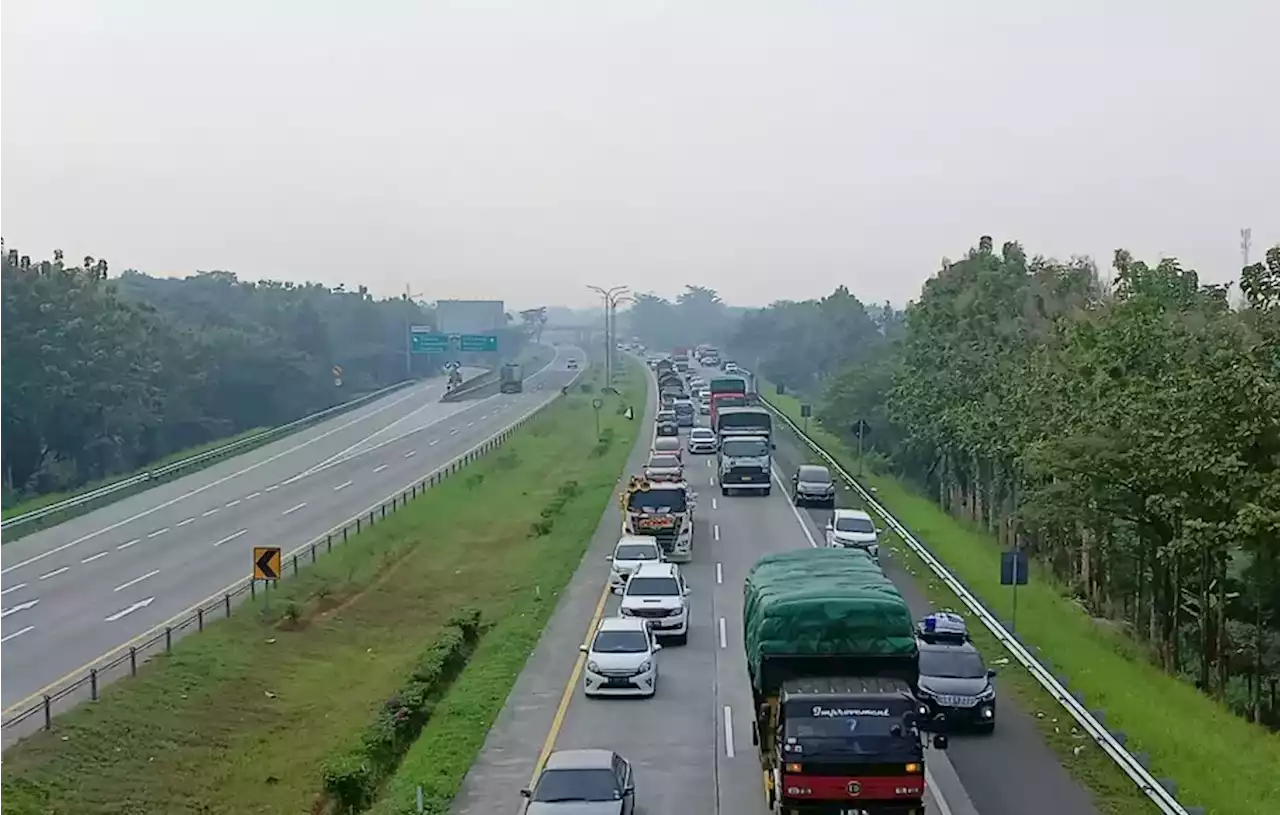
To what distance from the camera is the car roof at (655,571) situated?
31.3 m

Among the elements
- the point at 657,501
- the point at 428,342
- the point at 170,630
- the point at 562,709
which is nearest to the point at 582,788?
the point at 562,709

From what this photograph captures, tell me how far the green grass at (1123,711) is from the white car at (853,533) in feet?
5.14

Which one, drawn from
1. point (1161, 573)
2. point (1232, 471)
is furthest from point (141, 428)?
point (1232, 471)

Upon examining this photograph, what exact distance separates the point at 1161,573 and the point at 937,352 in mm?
23726

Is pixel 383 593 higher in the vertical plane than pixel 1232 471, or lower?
lower

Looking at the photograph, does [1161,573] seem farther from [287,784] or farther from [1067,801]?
[287,784]

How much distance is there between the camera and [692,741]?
2267cm

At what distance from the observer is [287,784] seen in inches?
902

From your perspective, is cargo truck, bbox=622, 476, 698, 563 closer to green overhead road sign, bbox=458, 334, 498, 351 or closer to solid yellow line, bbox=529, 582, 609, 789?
solid yellow line, bbox=529, 582, 609, 789

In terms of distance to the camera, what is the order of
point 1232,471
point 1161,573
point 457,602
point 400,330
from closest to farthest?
point 1232,471
point 1161,573
point 457,602
point 400,330

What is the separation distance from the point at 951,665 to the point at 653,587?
29.8 ft

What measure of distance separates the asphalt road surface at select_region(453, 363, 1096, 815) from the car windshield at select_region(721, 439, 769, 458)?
2111 centimetres

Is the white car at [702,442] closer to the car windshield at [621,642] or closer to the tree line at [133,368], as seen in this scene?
the tree line at [133,368]

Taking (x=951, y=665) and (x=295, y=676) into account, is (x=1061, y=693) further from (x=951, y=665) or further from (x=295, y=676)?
(x=295, y=676)
